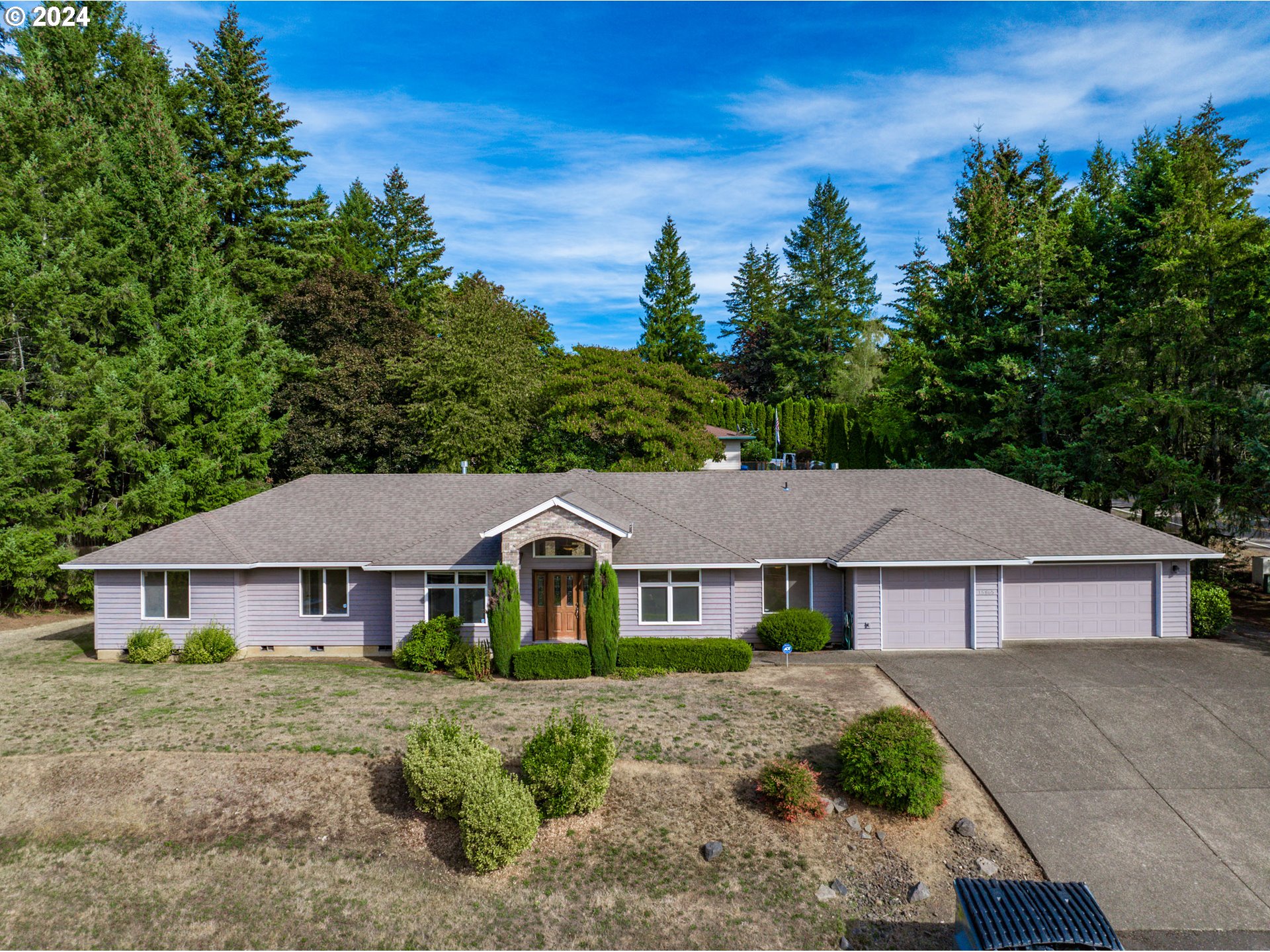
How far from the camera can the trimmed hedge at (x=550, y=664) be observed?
1755 centimetres

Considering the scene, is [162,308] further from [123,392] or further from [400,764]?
[400,764]

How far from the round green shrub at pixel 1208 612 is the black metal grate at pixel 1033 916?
609 inches

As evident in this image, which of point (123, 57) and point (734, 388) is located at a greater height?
point (123, 57)

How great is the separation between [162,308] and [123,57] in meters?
13.8

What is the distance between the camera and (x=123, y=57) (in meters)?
32.7

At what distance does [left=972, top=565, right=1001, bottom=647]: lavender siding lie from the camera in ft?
62.0

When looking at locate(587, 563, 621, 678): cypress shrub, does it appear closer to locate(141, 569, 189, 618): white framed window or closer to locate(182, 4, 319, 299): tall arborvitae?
locate(141, 569, 189, 618): white framed window

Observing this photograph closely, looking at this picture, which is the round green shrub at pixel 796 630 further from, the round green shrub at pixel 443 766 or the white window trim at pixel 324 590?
the white window trim at pixel 324 590

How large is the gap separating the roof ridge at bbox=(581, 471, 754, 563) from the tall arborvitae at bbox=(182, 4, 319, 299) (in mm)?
22969

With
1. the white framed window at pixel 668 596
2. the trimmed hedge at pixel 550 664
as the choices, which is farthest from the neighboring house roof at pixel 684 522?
the trimmed hedge at pixel 550 664

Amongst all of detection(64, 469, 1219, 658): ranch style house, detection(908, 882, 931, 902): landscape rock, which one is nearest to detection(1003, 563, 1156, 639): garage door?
detection(64, 469, 1219, 658): ranch style house

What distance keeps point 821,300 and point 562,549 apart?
5053 cm

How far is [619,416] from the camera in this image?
35.1 m

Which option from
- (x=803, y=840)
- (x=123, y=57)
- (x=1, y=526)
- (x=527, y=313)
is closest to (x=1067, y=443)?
(x=803, y=840)
